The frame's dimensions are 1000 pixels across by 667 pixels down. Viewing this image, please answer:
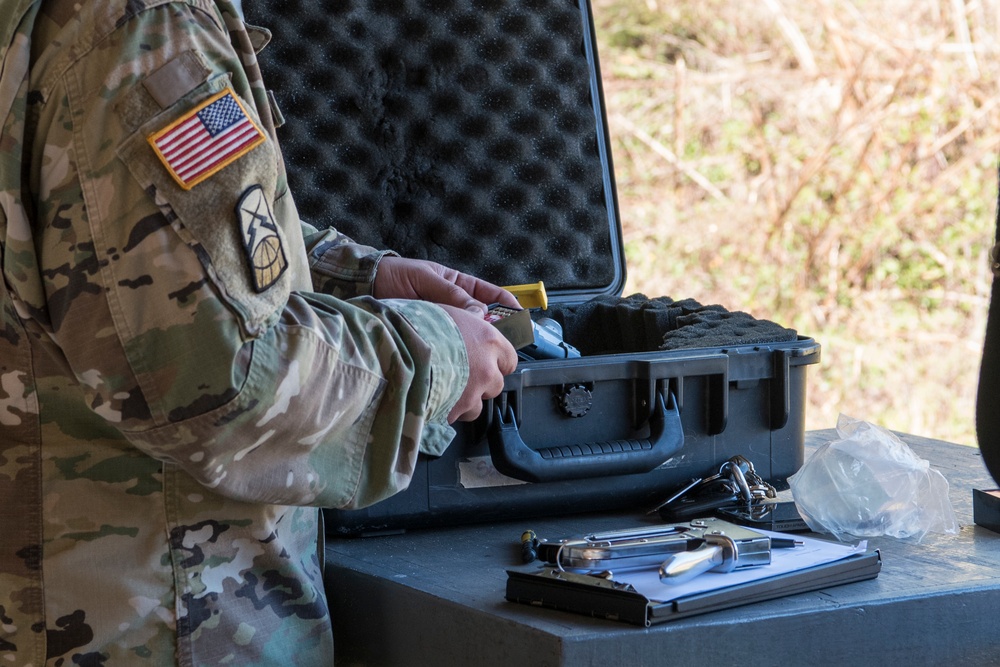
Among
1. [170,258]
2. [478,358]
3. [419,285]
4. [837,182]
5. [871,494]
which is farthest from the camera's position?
[837,182]

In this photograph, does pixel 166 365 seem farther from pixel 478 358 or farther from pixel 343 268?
pixel 343 268

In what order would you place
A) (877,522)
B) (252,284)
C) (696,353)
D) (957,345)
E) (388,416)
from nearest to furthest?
(252,284) < (388,416) < (877,522) < (696,353) < (957,345)

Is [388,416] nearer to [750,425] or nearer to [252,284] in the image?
[252,284]

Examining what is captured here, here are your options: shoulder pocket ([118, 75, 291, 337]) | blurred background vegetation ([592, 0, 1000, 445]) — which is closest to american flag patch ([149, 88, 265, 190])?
shoulder pocket ([118, 75, 291, 337])

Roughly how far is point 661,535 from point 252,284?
1.26 feet

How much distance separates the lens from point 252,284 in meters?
0.75

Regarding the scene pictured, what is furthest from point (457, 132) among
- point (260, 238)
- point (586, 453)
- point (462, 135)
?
point (260, 238)

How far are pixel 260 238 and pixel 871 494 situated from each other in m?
0.66

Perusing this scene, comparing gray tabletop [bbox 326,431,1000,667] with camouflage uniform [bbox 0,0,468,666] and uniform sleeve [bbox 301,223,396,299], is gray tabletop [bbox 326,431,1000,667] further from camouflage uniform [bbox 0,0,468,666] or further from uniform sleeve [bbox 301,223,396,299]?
uniform sleeve [bbox 301,223,396,299]

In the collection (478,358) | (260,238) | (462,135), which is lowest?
(478,358)

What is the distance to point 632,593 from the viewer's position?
82 centimetres

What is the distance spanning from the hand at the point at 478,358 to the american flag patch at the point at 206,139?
251 mm

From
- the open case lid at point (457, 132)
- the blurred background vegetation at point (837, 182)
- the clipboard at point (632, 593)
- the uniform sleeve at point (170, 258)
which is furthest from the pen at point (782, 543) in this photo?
the blurred background vegetation at point (837, 182)

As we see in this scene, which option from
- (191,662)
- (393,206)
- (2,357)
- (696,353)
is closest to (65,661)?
(191,662)
